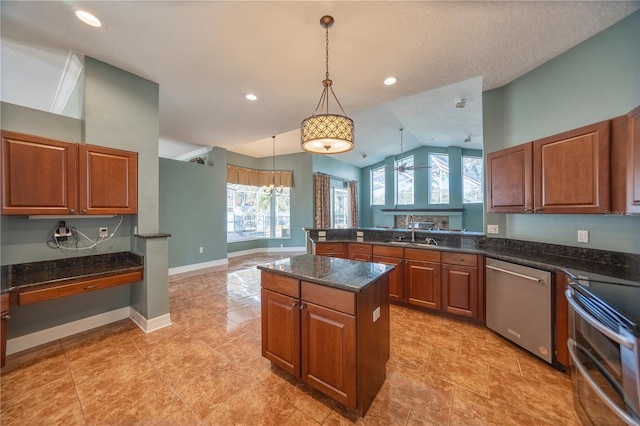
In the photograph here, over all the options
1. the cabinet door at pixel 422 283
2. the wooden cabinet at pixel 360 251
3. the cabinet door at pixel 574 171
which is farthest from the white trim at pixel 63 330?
the cabinet door at pixel 574 171

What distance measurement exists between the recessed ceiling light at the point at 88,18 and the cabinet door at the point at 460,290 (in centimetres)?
427

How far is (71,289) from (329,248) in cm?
305

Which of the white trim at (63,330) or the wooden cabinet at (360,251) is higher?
the wooden cabinet at (360,251)

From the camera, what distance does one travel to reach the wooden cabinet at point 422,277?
295 cm

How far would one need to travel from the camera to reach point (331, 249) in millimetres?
3867

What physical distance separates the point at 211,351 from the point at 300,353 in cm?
115

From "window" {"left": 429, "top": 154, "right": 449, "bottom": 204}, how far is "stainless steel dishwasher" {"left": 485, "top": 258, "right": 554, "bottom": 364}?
19.0 feet

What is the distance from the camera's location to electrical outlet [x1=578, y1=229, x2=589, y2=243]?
86.0 inches

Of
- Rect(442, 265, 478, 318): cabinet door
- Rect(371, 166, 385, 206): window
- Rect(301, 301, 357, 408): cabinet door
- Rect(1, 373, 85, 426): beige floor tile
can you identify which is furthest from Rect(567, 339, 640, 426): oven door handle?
Rect(371, 166, 385, 206): window

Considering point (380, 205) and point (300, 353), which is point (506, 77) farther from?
point (380, 205)

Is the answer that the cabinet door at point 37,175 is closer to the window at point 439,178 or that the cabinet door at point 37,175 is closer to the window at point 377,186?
the window at point 439,178

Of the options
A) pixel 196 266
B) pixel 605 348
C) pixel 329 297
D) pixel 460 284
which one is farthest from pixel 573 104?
pixel 196 266

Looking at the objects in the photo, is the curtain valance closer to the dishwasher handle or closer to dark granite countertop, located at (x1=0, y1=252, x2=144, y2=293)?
dark granite countertop, located at (x1=0, y1=252, x2=144, y2=293)

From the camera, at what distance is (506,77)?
8.95 feet
